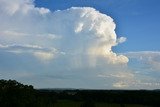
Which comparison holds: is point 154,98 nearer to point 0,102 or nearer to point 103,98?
point 103,98

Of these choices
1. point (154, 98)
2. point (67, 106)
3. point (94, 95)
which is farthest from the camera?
point (94, 95)

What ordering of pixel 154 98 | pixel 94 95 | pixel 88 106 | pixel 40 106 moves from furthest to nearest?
pixel 94 95
pixel 154 98
pixel 88 106
pixel 40 106

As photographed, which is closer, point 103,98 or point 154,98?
point 154,98

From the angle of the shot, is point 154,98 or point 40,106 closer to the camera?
point 40,106

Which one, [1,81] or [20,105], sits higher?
[1,81]

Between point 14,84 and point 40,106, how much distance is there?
1055 cm

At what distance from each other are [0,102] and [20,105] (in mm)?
4523

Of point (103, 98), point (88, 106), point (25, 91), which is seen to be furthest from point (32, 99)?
point (103, 98)

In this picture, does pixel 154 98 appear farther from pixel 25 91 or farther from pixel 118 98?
pixel 25 91

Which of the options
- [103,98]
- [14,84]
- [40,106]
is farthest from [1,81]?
[103,98]

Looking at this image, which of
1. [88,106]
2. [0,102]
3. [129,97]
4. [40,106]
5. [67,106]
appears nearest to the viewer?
[0,102]

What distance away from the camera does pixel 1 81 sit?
92938 mm

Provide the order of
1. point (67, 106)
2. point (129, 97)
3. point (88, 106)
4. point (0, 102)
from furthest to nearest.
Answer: point (129, 97) → point (67, 106) → point (88, 106) → point (0, 102)

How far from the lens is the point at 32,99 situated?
9294 centimetres
